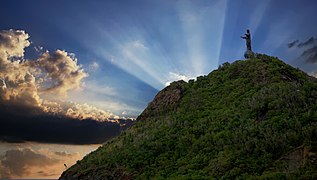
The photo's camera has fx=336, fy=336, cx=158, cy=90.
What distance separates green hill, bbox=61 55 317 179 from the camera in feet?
61.6

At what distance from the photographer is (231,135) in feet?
76.8

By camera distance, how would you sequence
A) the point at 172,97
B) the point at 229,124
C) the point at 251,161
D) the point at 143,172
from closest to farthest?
the point at 251,161, the point at 143,172, the point at 229,124, the point at 172,97

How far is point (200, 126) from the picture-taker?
91.8ft

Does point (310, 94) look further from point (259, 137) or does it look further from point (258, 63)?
point (258, 63)

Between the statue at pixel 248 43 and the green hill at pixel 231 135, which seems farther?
the statue at pixel 248 43

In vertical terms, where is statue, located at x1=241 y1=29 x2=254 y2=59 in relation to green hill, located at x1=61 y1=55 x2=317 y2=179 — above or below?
above

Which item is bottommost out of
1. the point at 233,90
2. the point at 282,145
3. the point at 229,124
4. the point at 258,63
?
the point at 282,145

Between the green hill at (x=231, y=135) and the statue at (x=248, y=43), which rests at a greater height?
the statue at (x=248, y=43)

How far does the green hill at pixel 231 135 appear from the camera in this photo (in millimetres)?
18781

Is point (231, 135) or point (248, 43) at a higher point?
point (248, 43)

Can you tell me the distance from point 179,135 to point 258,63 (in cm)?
1539

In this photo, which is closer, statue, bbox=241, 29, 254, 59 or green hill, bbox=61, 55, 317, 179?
green hill, bbox=61, 55, 317, 179

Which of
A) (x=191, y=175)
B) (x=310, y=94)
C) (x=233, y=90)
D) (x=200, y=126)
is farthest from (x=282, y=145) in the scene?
(x=233, y=90)

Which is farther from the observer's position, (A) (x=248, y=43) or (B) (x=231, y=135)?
(A) (x=248, y=43)
